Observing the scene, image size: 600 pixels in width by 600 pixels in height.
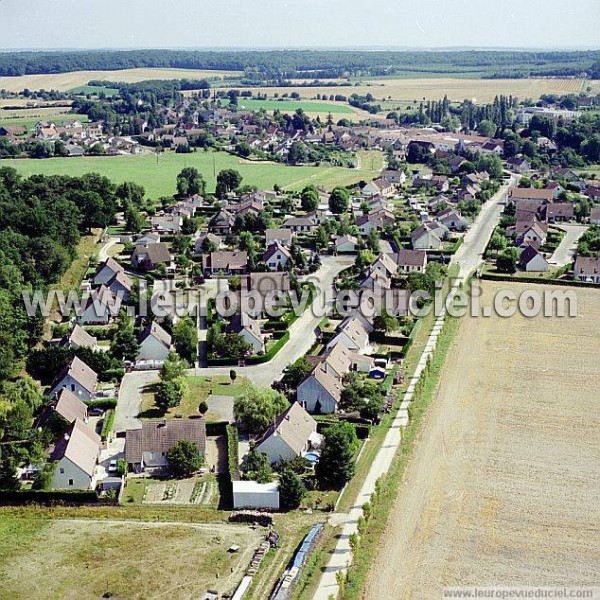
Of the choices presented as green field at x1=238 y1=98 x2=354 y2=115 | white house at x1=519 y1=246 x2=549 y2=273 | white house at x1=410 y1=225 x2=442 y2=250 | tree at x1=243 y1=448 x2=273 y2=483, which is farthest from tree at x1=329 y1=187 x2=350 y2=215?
green field at x1=238 y1=98 x2=354 y2=115

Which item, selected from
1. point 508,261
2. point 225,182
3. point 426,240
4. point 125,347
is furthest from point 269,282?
point 225,182

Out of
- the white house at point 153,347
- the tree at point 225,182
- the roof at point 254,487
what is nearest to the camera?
the roof at point 254,487

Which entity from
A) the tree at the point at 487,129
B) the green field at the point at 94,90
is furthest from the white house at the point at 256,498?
the green field at the point at 94,90

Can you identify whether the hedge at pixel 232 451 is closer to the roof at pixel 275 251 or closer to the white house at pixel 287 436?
the white house at pixel 287 436

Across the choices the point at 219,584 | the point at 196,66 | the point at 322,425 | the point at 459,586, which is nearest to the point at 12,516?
the point at 219,584

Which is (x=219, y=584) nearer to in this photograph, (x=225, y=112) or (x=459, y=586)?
(x=459, y=586)
